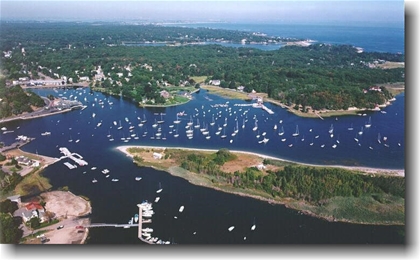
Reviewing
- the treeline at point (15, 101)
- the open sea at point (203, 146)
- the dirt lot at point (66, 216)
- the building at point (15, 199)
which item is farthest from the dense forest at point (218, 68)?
the building at point (15, 199)

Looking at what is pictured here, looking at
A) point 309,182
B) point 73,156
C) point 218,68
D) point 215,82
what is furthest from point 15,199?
point 218,68

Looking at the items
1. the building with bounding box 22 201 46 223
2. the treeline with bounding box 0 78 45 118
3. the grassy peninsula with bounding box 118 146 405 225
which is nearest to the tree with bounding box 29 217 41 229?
the building with bounding box 22 201 46 223

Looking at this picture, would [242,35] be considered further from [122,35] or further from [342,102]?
[342,102]

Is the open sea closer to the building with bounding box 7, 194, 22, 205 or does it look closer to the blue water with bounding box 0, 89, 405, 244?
the blue water with bounding box 0, 89, 405, 244

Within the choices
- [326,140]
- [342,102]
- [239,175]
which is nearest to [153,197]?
[239,175]

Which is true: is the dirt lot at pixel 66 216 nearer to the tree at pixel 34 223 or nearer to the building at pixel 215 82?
the tree at pixel 34 223
